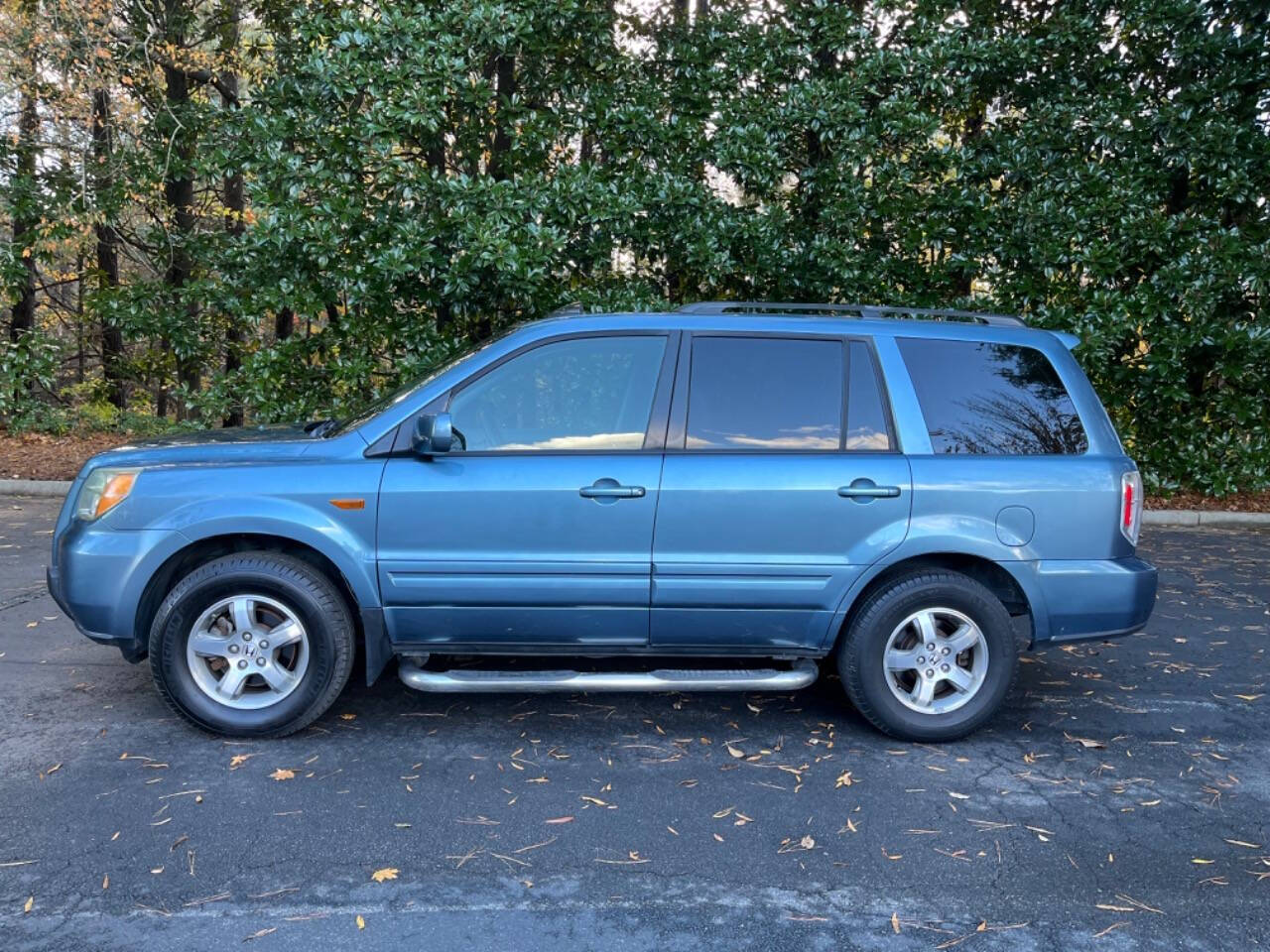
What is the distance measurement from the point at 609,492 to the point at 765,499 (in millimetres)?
677

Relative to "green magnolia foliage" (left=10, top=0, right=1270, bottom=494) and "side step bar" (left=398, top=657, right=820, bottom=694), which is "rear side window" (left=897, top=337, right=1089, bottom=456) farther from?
"green magnolia foliage" (left=10, top=0, right=1270, bottom=494)

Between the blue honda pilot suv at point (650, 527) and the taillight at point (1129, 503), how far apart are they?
18 mm

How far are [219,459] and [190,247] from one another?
10.1m

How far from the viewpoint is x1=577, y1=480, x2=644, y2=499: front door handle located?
4281 mm

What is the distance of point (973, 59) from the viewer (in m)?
9.91

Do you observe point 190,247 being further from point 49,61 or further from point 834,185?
point 834,185

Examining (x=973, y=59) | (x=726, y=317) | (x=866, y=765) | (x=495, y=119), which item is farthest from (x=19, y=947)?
(x=973, y=59)

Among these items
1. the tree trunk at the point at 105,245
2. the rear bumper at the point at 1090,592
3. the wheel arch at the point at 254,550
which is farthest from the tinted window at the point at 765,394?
the tree trunk at the point at 105,245

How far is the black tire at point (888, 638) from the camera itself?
14.4ft

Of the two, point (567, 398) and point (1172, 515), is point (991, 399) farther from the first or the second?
point (1172, 515)

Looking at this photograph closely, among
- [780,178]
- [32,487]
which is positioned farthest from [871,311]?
[32,487]

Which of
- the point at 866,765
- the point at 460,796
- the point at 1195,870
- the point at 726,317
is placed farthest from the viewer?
the point at 726,317

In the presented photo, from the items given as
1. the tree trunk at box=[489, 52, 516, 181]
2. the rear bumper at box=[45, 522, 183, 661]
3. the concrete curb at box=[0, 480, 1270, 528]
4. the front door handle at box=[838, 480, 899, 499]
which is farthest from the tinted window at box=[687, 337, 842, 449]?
the concrete curb at box=[0, 480, 1270, 528]

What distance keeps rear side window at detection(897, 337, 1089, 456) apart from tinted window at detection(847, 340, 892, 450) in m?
0.18
